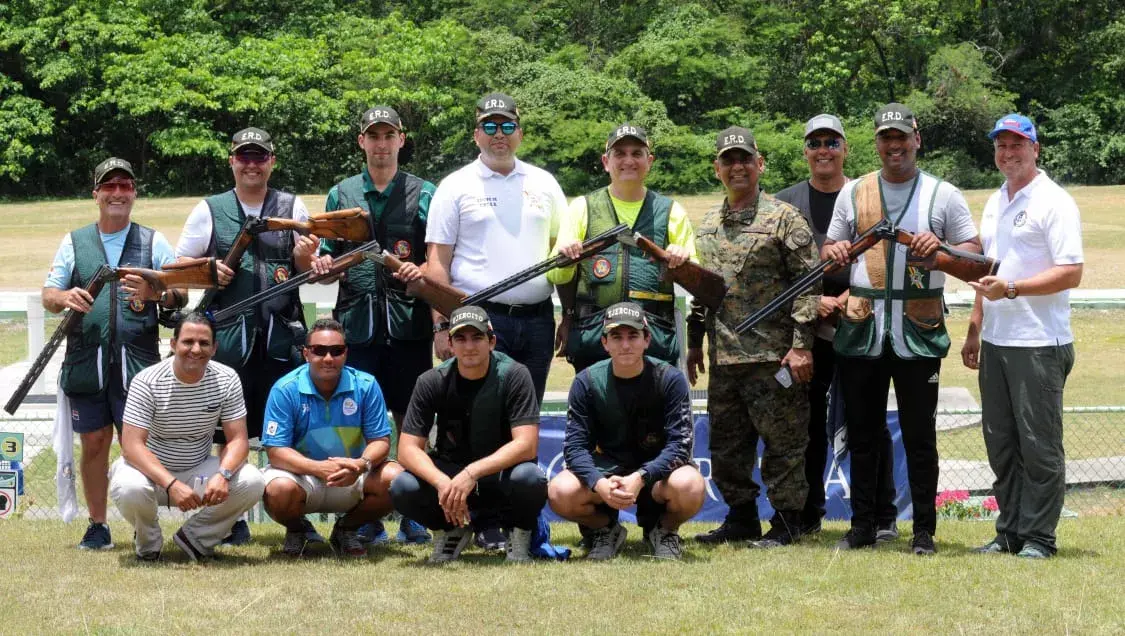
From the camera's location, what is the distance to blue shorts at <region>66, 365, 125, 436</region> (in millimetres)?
6586

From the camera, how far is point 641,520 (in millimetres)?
6336

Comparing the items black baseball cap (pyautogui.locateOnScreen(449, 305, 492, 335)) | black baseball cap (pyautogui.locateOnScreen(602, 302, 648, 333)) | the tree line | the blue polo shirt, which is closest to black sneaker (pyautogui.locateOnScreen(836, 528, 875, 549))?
black baseball cap (pyautogui.locateOnScreen(602, 302, 648, 333))

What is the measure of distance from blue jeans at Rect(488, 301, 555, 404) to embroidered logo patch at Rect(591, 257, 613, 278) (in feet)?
1.31

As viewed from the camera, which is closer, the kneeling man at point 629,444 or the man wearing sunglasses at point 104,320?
the kneeling man at point 629,444

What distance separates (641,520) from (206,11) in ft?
116

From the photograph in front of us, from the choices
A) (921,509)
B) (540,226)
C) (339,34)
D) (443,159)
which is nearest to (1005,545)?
(921,509)

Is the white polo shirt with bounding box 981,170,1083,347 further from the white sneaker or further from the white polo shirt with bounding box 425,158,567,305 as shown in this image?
the white sneaker

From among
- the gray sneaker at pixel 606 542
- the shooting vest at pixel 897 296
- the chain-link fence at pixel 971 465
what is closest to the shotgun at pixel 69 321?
the chain-link fence at pixel 971 465

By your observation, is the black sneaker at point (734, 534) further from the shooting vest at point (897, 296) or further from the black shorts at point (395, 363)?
the black shorts at point (395, 363)

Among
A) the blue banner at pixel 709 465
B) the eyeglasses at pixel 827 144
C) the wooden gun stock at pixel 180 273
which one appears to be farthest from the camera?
the blue banner at pixel 709 465

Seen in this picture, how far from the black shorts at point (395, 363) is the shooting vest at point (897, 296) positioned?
2199 millimetres

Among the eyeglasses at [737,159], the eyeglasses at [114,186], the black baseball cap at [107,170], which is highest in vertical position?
the eyeglasses at [737,159]

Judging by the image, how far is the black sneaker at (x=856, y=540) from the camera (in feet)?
20.8

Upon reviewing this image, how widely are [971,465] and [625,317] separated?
4477 millimetres
